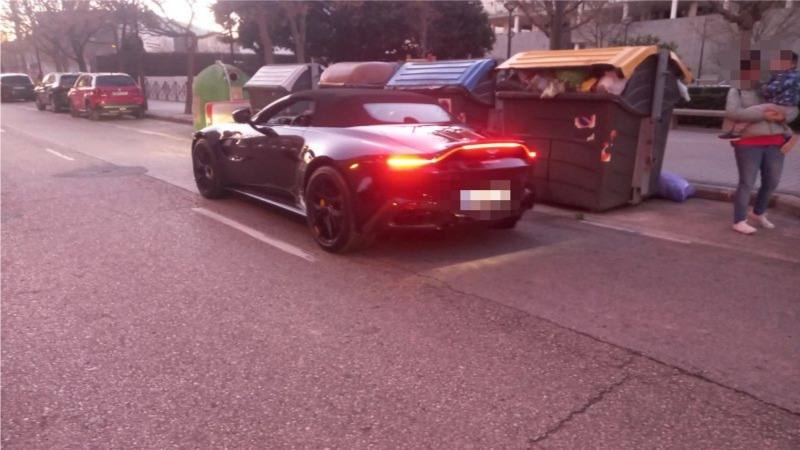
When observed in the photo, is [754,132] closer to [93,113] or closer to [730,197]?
[730,197]

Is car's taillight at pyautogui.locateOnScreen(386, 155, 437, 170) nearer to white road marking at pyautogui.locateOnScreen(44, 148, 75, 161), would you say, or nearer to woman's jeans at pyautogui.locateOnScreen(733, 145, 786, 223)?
woman's jeans at pyautogui.locateOnScreen(733, 145, 786, 223)

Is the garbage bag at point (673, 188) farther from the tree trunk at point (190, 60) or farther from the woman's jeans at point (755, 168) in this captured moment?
the tree trunk at point (190, 60)

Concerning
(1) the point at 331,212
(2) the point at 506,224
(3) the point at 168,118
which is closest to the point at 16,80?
(3) the point at 168,118

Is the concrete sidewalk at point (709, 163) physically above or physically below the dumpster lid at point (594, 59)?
below

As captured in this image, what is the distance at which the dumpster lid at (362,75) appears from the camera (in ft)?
34.6

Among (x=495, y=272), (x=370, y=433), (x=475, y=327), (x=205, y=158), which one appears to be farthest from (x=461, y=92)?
(x=370, y=433)

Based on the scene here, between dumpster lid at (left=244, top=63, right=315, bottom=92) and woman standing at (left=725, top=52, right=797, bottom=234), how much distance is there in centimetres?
881

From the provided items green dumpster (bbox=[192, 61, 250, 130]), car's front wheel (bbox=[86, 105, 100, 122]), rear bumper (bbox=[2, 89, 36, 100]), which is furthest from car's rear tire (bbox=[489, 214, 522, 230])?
rear bumper (bbox=[2, 89, 36, 100])

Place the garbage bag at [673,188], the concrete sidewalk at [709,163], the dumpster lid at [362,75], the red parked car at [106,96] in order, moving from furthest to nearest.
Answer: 1. the red parked car at [106,96]
2. the dumpster lid at [362,75]
3. the concrete sidewalk at [709,163]
4. the garbage bag at [673,188]

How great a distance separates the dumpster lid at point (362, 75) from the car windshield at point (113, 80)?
564 inches

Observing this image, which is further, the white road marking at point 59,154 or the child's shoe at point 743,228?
the white road marking at point 59,154

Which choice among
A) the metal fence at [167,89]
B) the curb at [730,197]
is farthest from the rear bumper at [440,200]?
the metal fence at [167,89]

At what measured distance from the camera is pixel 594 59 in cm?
658

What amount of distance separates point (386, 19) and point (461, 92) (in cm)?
2615
